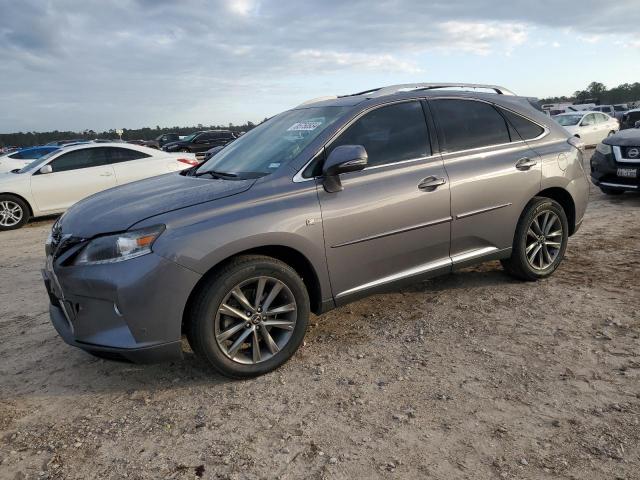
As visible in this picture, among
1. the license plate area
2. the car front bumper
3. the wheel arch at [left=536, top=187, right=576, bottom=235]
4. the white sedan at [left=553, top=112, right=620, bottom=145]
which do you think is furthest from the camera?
the white sedan at [left=553, top=112, right=620, bottom=145]

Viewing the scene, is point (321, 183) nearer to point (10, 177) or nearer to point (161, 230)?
point (161, 230)

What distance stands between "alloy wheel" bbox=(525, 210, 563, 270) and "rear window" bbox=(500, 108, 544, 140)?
0.71 metres

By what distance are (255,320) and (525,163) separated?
2.77 m

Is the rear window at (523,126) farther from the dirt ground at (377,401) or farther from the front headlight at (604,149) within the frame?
the front headlight at (604,149)

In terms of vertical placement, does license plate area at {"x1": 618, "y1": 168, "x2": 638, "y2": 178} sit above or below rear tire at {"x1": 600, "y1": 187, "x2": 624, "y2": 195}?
above

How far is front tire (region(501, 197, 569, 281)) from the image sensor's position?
4.55 meters

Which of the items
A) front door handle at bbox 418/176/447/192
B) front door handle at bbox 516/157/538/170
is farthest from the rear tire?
front door handle at bbox 418/176/447/192

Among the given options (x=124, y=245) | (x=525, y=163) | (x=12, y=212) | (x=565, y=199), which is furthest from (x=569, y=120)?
(x=124, y=245)

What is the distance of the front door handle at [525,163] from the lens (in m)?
4.40

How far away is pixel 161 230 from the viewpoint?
2.96 metres

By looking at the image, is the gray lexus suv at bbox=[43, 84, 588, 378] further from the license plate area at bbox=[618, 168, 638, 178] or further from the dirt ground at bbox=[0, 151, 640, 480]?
the license plate area at bbox=[618, 168, 638, 178]

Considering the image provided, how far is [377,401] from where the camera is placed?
2.98 meters

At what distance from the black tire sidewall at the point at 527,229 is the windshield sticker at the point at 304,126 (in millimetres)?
2071

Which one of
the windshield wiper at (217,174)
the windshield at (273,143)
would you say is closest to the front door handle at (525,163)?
the windshield at (273,143)
